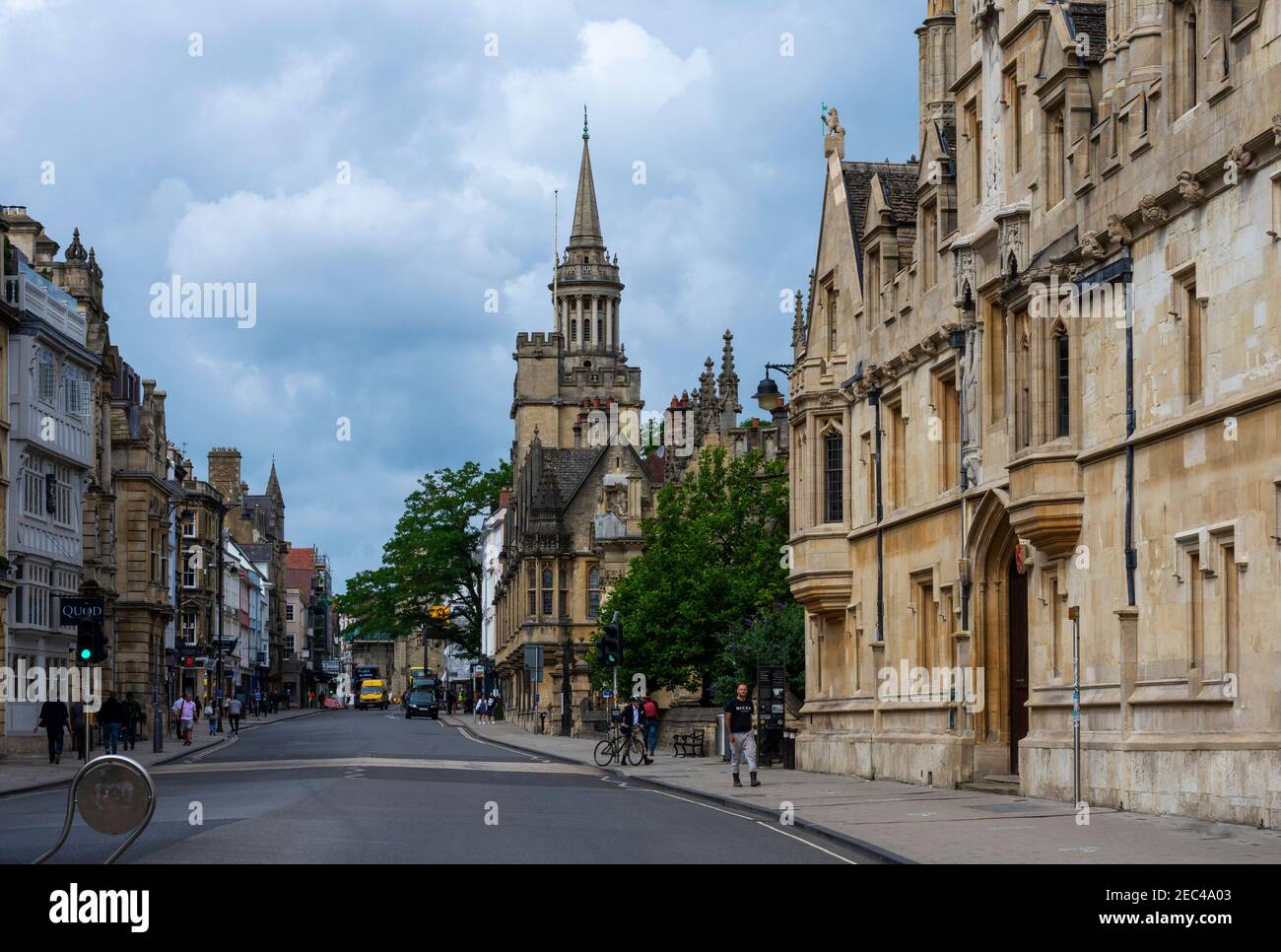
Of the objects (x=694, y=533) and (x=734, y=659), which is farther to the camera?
(x=694, y=533)

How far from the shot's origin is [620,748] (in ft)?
138

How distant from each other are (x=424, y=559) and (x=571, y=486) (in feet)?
68.4

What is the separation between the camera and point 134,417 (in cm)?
7006

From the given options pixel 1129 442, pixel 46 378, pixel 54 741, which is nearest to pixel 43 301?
pixel 46 378

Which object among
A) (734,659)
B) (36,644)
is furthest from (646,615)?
(36,644)

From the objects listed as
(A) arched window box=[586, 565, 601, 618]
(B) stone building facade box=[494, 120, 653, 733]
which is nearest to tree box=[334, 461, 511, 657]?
(B) stone building facade box=[494, 120, 653, 733]

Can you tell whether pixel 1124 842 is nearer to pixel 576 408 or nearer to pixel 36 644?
pixel 36 644

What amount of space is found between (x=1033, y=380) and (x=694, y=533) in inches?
1143

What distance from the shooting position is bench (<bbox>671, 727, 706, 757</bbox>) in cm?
4722

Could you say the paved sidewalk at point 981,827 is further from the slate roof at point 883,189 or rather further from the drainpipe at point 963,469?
the slate roof at point 883,189

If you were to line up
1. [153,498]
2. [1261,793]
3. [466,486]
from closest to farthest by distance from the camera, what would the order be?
1. [1261,793]
2. [153,498]
3. [466,486]

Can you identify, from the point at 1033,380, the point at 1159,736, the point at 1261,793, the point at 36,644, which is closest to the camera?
the point at 1261,793

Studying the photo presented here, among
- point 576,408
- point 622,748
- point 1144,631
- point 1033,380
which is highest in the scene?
point 576,408

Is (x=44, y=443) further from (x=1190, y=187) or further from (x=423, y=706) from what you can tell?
(x=423, y=706)
